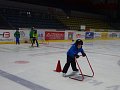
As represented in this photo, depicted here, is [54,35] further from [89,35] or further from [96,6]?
[96,6]

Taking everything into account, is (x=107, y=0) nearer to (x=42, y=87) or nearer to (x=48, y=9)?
(x=48, y=9)

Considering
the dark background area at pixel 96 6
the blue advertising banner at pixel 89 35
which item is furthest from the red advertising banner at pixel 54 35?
the dark background area at pixel 96 6

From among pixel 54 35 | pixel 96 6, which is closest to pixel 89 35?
pixel 54 35

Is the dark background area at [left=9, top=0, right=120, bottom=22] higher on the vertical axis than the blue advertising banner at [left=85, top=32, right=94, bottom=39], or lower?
higher

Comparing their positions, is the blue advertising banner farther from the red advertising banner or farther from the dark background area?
the dark background area

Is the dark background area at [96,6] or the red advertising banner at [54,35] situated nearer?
the red advertising banner at [54,35]

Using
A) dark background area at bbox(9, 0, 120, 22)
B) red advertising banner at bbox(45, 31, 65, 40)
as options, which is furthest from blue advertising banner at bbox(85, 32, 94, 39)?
dark background area at bbox(9, 0, 120, 22)

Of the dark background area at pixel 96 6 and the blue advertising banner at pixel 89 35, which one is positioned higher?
the dark background area at pixel 96 6

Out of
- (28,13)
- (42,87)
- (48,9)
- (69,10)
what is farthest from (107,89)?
(69,10)

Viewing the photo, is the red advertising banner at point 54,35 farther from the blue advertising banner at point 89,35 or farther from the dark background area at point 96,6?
the dark background area at point 96,6

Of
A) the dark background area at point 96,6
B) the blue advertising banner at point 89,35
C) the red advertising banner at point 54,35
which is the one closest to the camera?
the red advertising banner at point 54,35

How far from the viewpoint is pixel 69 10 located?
117 ft

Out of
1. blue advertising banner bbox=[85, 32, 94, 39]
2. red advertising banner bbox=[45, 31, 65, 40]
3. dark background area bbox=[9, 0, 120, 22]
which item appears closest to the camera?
red advertising banner bbox=[45, 31, 65, 40]

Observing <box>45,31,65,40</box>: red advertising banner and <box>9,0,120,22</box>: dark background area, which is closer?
<box>45,31,65,40</box>: red advertising banner
